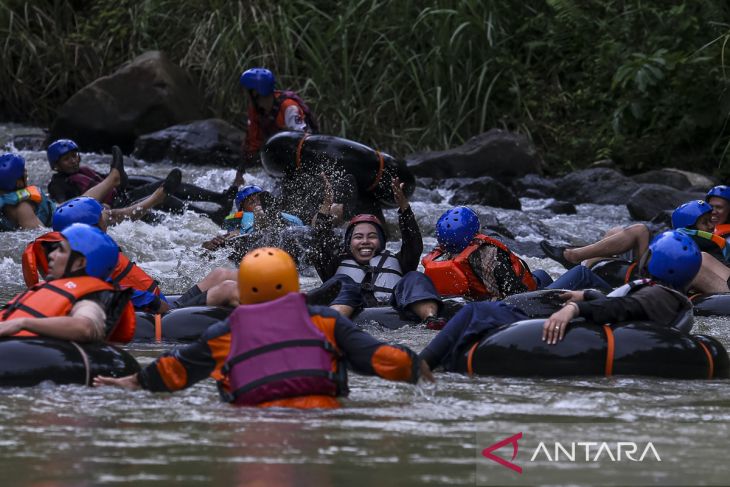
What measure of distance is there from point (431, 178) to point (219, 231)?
335 centimetres

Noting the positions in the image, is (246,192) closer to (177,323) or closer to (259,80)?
(259,80)

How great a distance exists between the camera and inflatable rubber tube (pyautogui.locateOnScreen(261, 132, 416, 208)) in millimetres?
10781

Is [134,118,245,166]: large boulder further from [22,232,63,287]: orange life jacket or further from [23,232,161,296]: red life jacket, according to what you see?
[22,232,63,287]: orange life jacket

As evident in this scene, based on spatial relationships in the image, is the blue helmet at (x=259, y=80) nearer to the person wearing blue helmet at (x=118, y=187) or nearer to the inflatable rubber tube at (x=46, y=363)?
the person wearing blue helmet at (x=118, y=187)

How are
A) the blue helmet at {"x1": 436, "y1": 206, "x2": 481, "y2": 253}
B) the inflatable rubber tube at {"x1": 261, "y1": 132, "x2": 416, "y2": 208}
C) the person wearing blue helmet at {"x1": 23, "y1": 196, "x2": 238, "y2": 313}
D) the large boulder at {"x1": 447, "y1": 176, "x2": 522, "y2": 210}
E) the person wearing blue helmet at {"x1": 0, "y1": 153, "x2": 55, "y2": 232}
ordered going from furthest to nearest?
the large boulder at {"x1": 447, "y1": 176, "x2": 522, "y2": 210} → the inflatable rubber tube at {"x1": 261, "y1": 132, "x2": 416, "y2": 208} → the person wearing blue helmet at {"x1": 0, "y1": 153, "x2": 55, "y2": 232} → the blue helmet at {"x1": 436, "y1": 206, "x2": 481, "y2": 253} → the person wearing blue helmet at {"x1": 23, "y1": 196, "x2": 238, "y2": 313}

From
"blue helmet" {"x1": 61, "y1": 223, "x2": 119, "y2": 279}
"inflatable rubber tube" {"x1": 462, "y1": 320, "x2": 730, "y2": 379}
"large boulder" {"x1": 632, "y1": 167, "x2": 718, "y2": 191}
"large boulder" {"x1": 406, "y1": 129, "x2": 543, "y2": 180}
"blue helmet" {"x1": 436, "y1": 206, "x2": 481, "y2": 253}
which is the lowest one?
"inflatable rubber tube" {"x1": 462, "y1": 320, "x2": 730, "y2": 379}

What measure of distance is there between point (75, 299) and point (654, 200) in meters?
9.08

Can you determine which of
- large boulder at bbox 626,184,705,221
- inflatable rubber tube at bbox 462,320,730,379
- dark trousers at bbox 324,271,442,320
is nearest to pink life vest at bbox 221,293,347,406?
inflatable rubber tube at bbox 462,320,730,379

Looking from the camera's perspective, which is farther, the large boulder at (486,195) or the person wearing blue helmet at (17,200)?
the large boulder at (486,195)

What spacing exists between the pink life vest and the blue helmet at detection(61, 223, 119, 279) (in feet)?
3.55

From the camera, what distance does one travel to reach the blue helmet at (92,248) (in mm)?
5836

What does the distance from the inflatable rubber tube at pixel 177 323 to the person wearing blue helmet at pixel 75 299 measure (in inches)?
58.5

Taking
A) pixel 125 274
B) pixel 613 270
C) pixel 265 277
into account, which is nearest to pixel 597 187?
pixel 613 270

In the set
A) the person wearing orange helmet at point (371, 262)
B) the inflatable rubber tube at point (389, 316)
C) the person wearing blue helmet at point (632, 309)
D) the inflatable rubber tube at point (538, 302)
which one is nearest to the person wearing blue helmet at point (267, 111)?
the person wearing orange helmet at point (371, 262)
